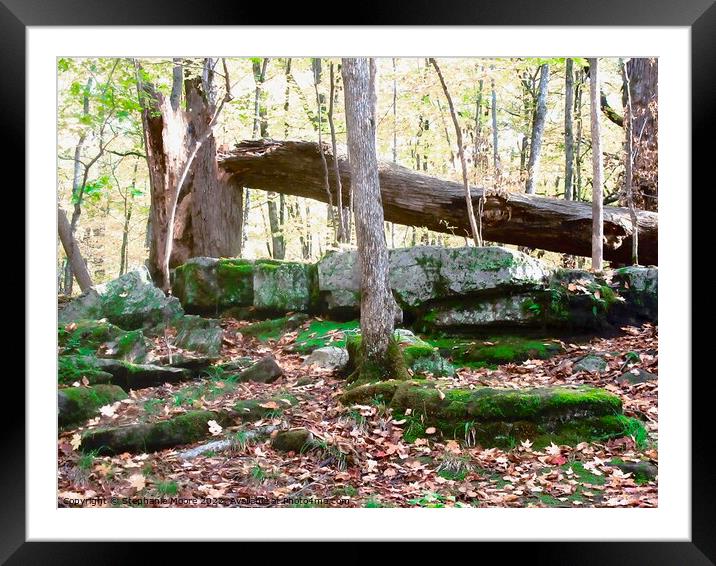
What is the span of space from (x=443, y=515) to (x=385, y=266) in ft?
8.56

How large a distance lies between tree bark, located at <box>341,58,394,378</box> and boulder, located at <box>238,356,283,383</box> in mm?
997

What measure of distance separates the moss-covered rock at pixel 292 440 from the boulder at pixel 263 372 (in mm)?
1275

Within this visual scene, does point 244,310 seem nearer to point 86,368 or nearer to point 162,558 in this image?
point 86,368

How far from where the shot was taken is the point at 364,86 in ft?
17.0

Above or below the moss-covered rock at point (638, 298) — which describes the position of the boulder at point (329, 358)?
below

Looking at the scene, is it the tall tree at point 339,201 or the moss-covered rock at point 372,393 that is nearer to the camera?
the moss-covered rock at point 372,393

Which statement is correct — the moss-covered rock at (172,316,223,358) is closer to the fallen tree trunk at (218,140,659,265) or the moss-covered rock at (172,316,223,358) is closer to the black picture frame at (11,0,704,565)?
the fallen tree trunk at (218,140,659,265)

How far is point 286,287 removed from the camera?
7.20m

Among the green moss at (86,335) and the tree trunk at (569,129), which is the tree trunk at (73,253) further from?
the tree trunk at (569,129)

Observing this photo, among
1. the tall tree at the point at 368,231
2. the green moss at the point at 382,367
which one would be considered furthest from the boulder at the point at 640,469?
the tall tree at the point at 368,231

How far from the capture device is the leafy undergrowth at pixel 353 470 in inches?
151

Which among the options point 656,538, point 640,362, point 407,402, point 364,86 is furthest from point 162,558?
point 640,362

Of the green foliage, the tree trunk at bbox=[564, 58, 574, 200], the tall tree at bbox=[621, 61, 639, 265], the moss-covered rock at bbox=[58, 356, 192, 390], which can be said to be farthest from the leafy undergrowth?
the tree trunk at bbox=[564, 58, 574, 200]
